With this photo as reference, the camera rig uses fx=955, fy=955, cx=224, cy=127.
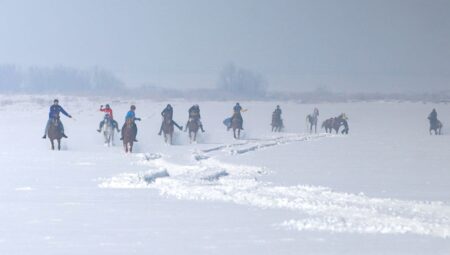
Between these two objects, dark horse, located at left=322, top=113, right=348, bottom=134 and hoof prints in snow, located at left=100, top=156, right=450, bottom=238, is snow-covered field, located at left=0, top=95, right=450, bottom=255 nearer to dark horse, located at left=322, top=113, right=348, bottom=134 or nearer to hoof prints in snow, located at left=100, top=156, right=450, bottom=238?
hoof prints in snow, located at left=100, top=156, right=450, bottom=238

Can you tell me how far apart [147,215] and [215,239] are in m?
2.51

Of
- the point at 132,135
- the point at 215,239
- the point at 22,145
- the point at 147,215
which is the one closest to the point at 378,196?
the point at 147,215

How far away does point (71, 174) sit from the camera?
69.6 ft

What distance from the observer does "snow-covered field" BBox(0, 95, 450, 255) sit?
11.0 meters

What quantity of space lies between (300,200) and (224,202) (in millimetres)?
1221

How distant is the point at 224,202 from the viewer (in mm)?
15312

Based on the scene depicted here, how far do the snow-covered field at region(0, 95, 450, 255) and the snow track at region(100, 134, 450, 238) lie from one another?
0.06 ft

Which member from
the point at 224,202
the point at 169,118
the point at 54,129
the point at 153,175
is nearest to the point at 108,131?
the point at 169,118

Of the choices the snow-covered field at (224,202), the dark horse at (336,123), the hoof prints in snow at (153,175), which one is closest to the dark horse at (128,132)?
the snow-covered field at (224,202)

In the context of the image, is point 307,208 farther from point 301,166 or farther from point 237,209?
point 301,166

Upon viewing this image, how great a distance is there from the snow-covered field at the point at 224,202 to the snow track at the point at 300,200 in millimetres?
18

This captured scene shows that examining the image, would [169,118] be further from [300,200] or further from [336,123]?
[300,200]

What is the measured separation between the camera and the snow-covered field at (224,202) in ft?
36.2

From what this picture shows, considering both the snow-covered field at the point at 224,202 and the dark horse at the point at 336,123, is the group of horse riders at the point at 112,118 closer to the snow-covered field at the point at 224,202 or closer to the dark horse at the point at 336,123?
the snow-covered field at the point at 224,202
